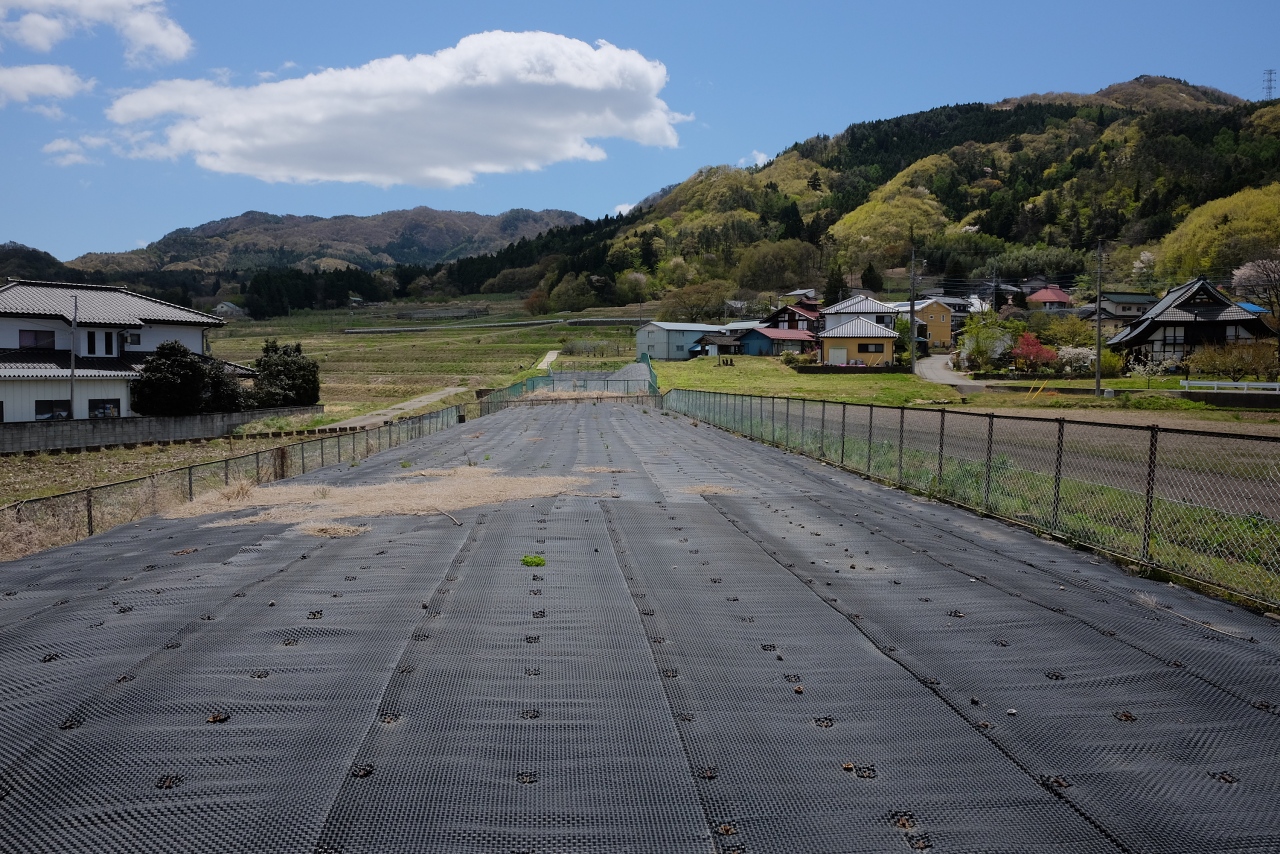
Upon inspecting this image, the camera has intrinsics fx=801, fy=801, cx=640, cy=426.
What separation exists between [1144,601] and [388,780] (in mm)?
6234

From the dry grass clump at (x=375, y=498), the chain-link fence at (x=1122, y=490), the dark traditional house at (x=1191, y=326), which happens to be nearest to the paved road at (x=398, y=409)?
the chain-link fence at (x=1122, y=490)

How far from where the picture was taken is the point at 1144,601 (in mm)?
6742

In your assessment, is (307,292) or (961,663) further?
(307,292)

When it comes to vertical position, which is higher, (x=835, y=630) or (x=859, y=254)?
(x=859, y=254)

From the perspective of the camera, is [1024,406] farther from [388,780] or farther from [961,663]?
[388,780]

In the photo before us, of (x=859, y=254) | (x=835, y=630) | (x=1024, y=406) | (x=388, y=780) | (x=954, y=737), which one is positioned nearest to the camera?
(x=388, y=780)

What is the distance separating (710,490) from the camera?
1338 cm

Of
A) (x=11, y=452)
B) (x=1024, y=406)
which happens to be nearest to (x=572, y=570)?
(x=11, y=452)

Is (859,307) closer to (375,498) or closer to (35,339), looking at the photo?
(35,339)

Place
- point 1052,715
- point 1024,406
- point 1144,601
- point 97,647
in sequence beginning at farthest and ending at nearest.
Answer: point 1024,406
point 1144,601
point 97,647
point 1052,715

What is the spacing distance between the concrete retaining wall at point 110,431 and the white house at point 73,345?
308 cm

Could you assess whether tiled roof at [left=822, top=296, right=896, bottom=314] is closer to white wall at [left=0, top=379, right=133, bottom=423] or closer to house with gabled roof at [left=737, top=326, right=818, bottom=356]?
house with gabled roof at [left=737, top=326, right=818, bottom=356]

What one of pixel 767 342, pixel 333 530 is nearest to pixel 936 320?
pixel 767 342

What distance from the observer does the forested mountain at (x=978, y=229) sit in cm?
10456
